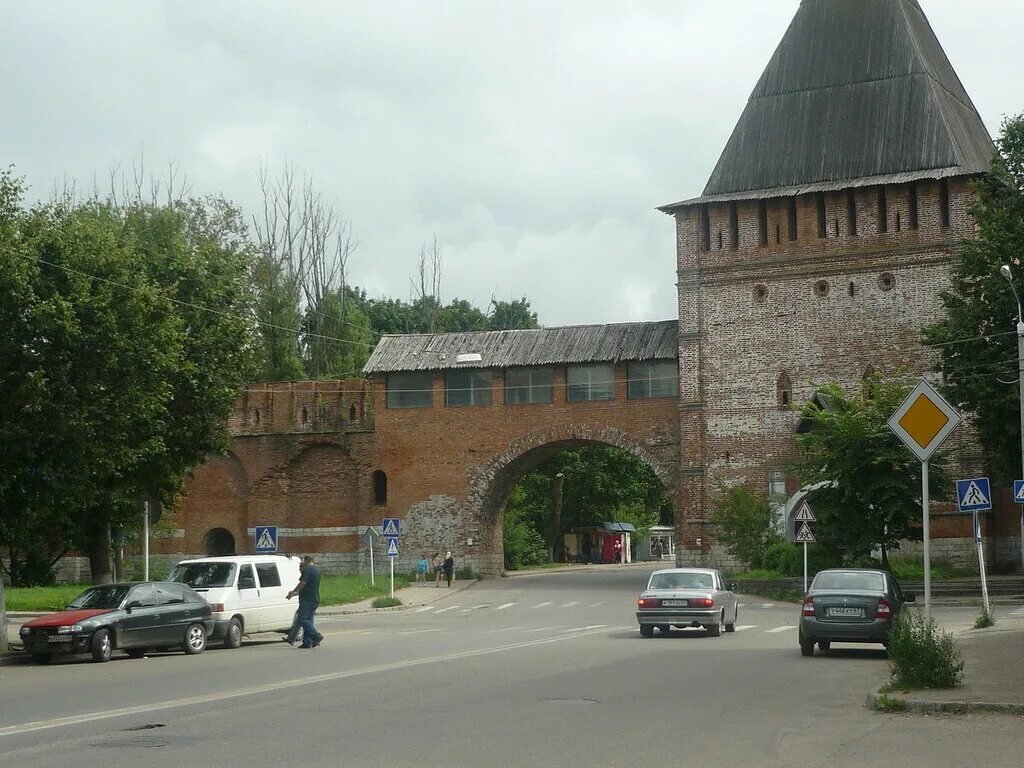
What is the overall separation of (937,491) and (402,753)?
33.0 m

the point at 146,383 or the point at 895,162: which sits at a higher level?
the point at 895,162

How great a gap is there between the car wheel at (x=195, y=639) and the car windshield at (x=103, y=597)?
4.21 ft

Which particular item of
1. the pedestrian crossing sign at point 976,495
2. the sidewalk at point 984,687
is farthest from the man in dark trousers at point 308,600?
the pedestrian crossing sign at point 976,495

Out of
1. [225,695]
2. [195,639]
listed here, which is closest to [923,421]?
[225,695]

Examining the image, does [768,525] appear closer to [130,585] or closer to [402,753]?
[130,585]

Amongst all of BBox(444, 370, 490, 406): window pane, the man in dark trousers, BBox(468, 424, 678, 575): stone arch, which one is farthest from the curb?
BBox(444, 370, 490, 406): window pane

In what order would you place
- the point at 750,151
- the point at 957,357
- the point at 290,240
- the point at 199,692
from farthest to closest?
1. the point at 290,240
2. the point at 750,151
3. the point at 957,357
4. the point at 199,692

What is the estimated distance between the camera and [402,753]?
→ 34.8 feet

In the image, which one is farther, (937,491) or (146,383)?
(937,491)

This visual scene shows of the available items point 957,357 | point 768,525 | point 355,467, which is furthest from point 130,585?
point 355,467

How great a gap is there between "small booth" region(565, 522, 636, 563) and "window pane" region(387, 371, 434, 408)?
114 ft

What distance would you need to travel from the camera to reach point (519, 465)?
179ft

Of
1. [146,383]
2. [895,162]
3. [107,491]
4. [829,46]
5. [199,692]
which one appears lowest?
[199,692]

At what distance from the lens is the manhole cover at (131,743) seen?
1091 centimetres
